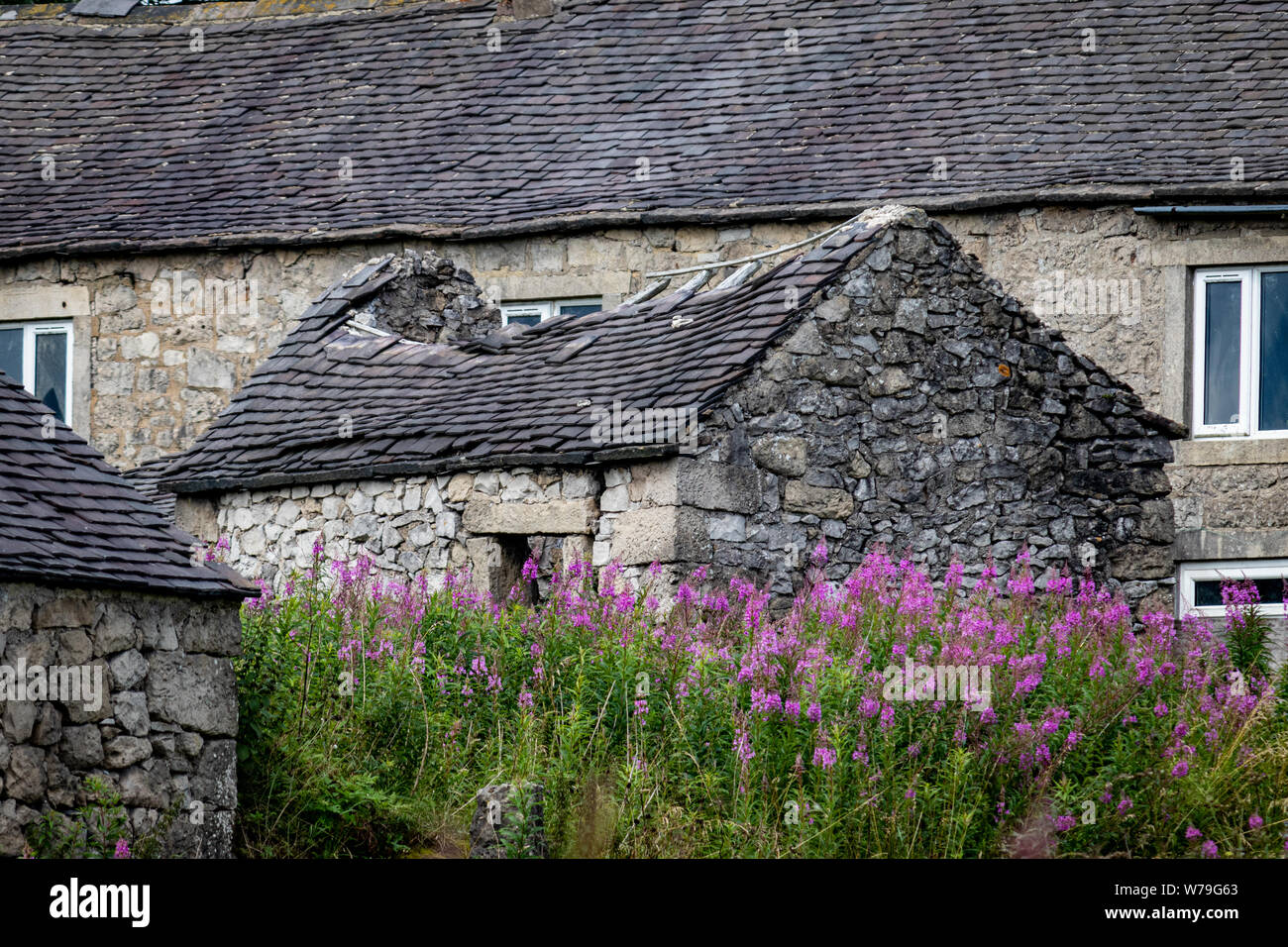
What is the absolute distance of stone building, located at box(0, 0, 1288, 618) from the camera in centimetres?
1450

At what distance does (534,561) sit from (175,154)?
28.9ft

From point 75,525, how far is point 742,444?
13.4 feet

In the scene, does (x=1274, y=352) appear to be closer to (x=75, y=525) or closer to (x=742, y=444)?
(x=742, y=444)

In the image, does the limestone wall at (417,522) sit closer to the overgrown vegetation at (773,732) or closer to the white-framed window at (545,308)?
the overgrown vegetation at (773,732)

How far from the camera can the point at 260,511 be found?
12.3 m

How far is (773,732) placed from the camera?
7977mm

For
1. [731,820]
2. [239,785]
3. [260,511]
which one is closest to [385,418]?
[260,511]

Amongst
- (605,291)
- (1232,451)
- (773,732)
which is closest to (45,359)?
(605,291)

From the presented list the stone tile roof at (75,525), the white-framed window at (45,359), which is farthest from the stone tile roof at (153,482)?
the stone tile roof at (75,525)

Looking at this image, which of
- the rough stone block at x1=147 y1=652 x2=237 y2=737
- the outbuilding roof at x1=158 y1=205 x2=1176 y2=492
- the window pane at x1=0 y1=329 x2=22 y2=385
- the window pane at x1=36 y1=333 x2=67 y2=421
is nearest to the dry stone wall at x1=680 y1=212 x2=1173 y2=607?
the outbuilding roof at x1=158 y1=205 x2=1176 y2=492

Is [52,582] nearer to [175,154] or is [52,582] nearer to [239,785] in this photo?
[239,785]

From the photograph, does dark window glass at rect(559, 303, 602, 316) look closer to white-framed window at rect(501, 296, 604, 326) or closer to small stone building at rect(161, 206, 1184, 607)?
white-framed window at rect(501, 296, 604, 326)

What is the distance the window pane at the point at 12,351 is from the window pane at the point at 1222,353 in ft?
33.7

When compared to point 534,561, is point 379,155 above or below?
above
